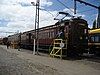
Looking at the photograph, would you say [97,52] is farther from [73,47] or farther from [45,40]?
[45,40]

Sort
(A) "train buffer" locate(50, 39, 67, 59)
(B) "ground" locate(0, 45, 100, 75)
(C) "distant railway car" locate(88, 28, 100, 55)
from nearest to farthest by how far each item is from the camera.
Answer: (B) "ground" locate(0, 45, 100, 75) → (A) "train buffer" locate(50, 39, 67, 59) → (C) "distant railway car" locate(88, 28, 100, 55)

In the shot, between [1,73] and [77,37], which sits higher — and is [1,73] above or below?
below

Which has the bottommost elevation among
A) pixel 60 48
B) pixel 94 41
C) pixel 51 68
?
pixel 51 68

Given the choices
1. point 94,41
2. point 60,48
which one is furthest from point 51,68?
point 94,41

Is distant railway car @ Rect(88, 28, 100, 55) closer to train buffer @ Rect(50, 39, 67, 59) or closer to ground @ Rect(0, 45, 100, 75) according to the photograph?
train buffer @ Rect(50, 39, 67, 59)

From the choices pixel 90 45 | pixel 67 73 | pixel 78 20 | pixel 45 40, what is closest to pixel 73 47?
pixel 78 20

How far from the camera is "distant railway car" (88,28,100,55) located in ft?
98.0

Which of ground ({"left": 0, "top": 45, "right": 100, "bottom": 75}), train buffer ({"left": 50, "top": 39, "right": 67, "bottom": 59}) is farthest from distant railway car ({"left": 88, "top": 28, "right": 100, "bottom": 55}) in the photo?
ground ({"left": 0, "top": 45, "right": 100, "bottom": 75})

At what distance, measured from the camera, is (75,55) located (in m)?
27.1

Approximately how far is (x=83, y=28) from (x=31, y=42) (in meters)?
18.5

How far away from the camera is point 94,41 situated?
31.4 m

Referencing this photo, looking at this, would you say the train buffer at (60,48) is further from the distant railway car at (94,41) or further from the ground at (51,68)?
the distant railway car at (94,41)

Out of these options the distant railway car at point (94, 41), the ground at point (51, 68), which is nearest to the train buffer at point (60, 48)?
the ground at point (51, 68)

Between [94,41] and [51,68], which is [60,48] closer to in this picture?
[94,41]
